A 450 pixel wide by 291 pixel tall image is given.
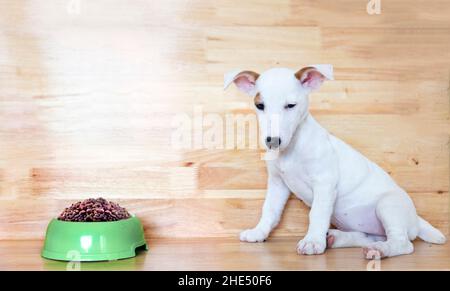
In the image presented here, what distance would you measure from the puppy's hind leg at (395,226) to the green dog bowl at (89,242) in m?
0.57

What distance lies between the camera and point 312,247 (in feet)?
4.84

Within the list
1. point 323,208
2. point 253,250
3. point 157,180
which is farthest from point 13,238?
point 323,208

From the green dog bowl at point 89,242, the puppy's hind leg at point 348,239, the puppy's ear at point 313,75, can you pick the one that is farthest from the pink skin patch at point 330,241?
the green dog bowl at point 89,242

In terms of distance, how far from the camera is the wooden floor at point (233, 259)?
4.48 ft

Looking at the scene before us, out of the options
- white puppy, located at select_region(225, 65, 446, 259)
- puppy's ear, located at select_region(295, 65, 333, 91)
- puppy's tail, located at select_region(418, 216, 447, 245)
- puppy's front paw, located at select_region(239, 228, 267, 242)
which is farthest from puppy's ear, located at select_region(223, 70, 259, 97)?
puppy's tail, located at select_region(418, 216, 447, 245)

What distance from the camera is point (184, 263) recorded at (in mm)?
1420

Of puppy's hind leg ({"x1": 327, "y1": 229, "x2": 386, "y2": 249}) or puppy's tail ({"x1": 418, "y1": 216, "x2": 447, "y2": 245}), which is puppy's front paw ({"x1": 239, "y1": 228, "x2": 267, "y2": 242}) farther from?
puppy's tail ({"x1": 418, "y1": 216, "x2": 447, "y2": 245})

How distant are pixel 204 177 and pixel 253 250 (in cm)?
31

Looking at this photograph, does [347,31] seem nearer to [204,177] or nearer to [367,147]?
[367,147]

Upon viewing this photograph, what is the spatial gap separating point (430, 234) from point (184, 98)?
0.77m

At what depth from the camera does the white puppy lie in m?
1.48

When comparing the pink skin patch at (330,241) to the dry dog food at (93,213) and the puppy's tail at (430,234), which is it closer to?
the puppy's tail at (430,234)

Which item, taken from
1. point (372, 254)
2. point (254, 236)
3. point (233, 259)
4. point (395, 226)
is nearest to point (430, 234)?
point (395, 226)

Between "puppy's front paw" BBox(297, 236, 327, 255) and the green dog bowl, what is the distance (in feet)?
1.33
